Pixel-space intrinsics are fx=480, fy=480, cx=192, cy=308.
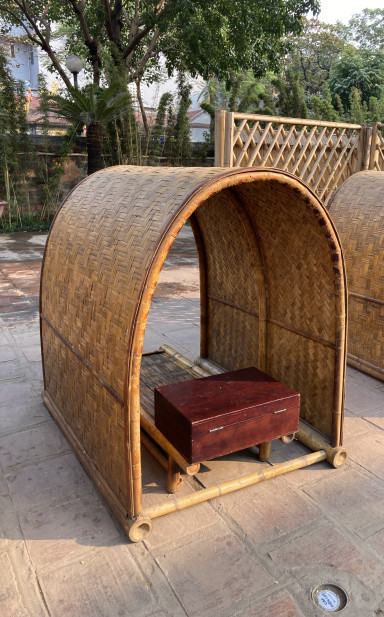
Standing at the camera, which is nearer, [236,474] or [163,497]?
[163,497]

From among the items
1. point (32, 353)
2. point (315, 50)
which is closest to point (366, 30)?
point (315, 50)

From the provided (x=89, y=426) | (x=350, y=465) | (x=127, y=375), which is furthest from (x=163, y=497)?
(x=350, y=465)

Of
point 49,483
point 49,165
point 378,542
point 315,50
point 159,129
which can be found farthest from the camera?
point 315,50

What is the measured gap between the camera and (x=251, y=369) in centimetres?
292

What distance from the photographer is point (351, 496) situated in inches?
97.1

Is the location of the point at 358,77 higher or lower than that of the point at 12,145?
higher

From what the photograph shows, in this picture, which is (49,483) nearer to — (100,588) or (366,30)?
(100,588)

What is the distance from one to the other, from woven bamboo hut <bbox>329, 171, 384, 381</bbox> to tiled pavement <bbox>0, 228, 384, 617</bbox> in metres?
0.90

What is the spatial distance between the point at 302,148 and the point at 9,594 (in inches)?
222

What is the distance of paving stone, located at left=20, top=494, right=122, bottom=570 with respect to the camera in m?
2.08

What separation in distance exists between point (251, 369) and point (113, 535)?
1.22m

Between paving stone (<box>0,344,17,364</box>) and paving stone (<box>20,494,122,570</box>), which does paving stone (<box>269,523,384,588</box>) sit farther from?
paving stone (<box>0,344,17,364</box>)

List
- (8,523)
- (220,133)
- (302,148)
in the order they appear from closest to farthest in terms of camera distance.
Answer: (8,523) < (220,133) < (302,148)

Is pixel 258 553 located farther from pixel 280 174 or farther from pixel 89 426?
pixel 280 174
